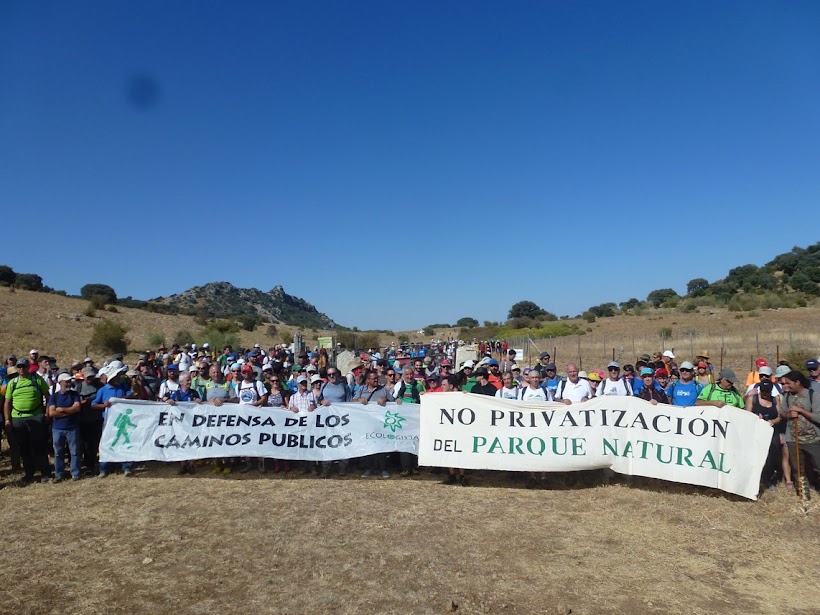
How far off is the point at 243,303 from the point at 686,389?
105547 mm

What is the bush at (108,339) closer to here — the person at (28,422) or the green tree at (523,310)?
the person at (28,422)

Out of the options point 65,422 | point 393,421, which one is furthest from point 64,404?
point 393,421

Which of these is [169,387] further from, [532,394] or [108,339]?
[108,339]

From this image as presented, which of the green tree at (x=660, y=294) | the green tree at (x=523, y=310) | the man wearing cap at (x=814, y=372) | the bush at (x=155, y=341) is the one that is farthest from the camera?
the green tree at (x=523, y=310)

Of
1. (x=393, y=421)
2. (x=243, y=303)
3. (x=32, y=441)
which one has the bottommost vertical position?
(x=32, y=441)

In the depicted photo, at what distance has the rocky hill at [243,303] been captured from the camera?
9644 centimetres

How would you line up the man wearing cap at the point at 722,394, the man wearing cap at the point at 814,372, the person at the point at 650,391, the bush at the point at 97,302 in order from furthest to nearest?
the bush at the point at 97,302 → the person at the point at 650,391 → the man wearing cap at the point at 722,394 → the man wearing cap at the point at 814,372

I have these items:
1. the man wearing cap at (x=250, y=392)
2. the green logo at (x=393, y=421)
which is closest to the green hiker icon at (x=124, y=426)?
→ the man wearing cap at (x=250, y=392)

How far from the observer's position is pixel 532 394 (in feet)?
29.5

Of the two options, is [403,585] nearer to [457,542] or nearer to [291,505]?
[457,542]

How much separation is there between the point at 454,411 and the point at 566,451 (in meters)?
1.75

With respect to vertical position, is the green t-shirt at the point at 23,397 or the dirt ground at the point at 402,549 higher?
the green t-shirt at the point at 23,397

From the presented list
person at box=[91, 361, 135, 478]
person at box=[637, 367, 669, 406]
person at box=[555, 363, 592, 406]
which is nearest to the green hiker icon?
person at box=[91, 361, 135, 478]

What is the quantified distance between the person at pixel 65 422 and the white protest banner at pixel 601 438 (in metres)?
5.42
